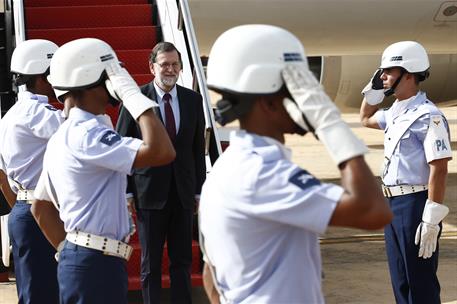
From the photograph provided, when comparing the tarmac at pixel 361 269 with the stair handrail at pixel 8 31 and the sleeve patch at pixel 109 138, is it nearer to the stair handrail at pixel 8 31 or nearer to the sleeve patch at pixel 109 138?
the stair handrail at pixel 8 31

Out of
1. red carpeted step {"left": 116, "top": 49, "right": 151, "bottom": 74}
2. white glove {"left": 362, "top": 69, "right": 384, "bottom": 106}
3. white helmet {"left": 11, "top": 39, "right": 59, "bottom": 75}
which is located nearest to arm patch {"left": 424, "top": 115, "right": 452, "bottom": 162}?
white glove {"left": 362, "top": 69, "right": 384, "bottom": 106}

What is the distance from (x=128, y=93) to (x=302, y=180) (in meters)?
1.13

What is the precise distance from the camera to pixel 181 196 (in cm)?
588

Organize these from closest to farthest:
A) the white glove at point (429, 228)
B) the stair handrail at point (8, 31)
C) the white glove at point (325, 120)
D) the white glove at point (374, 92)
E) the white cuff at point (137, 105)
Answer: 1. the white glove at point (325, 120)
2. the white cuff at point (137, 105)
3. the white glove at point (429, 228)
4. the white glove at point (374, 92)
5. the stair handrail at point (8, 31)

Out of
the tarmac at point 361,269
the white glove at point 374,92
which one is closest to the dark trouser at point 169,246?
the tarmac at point 361,269

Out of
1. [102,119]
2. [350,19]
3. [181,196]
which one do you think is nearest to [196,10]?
[350,19]

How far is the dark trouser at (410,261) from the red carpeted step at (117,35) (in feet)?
11.1

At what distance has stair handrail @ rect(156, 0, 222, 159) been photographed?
6965mm

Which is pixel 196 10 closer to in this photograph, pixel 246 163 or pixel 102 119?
pixel 102 119

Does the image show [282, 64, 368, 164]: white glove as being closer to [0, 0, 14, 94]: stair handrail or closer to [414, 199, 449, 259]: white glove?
[414, 199, 449, 259]: white glove

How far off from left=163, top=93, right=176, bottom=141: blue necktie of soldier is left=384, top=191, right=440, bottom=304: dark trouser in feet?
4.75

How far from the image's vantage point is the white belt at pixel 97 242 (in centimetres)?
371

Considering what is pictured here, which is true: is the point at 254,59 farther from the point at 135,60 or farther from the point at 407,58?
the point at 135,60

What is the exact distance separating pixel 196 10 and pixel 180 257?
5608 mm
